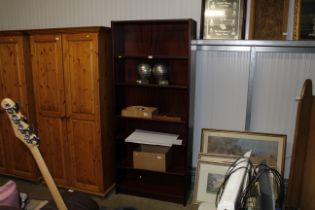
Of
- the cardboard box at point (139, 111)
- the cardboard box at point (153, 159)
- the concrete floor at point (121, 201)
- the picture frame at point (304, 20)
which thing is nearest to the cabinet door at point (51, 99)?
the concrete floor at point (121, 201)

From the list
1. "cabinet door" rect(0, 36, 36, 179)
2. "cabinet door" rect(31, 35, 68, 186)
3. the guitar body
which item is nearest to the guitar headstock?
the guitar body

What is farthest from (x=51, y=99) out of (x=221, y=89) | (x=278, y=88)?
(x=278, y=88)

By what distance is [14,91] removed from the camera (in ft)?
9.93

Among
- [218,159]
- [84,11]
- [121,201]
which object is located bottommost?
[121,201]

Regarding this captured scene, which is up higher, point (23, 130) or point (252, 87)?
point (252, 87)

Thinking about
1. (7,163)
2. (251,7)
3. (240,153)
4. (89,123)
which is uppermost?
(251,7)

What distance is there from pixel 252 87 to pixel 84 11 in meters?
2.07

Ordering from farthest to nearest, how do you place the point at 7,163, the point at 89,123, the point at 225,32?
1. the point at 7,163
2. the point at 89,123
3. the point at 225,32

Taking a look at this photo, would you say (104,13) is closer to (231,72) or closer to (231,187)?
(231,72)

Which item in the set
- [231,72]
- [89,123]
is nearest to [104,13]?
[89,123]

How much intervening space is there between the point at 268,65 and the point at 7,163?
321cm

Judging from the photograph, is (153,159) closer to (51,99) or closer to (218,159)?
(218,159)

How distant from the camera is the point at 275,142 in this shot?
2.41m

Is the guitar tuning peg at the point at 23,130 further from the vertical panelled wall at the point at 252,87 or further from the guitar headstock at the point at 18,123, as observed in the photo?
the vertical panelled wall at the point at 252,87
